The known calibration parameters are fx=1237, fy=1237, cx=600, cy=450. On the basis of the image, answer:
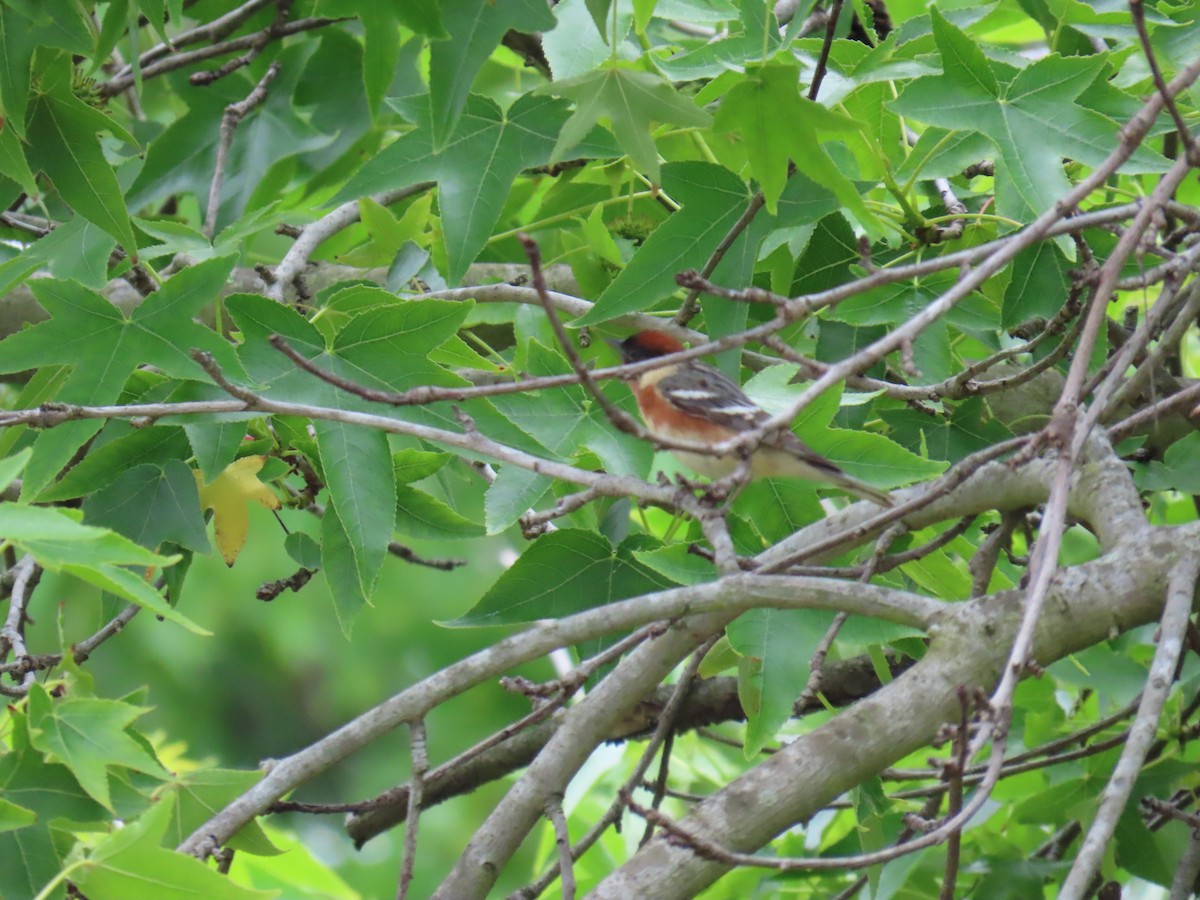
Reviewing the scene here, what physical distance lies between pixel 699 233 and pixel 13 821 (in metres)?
1.76

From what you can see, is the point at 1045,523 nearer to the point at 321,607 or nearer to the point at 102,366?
the point at 102,366

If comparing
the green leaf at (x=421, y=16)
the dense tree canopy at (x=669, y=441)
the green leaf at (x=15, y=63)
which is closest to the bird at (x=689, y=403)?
the dense tree canopy at (x=669, y=441)

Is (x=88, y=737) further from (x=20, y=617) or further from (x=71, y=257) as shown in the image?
(x=71, y=257)

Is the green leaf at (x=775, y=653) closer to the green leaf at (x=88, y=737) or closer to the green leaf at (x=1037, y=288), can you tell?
the green leaf at (x=1037, y=288)

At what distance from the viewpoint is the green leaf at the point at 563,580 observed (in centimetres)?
276

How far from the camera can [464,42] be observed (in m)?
2.23

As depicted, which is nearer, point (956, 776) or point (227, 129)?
point (956, 776)

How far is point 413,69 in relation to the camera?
4379 mm

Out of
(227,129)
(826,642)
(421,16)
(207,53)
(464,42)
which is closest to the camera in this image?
(421,16)

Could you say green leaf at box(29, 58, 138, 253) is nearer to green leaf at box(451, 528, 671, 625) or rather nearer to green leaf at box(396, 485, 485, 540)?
green leaf at box(396, 485, 485, 540)

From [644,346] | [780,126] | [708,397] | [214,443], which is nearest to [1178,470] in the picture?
[780,126]

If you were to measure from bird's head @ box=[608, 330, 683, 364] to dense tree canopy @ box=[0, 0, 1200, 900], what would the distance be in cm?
28

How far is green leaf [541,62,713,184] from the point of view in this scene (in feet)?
7.93

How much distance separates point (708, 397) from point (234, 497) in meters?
1.69
